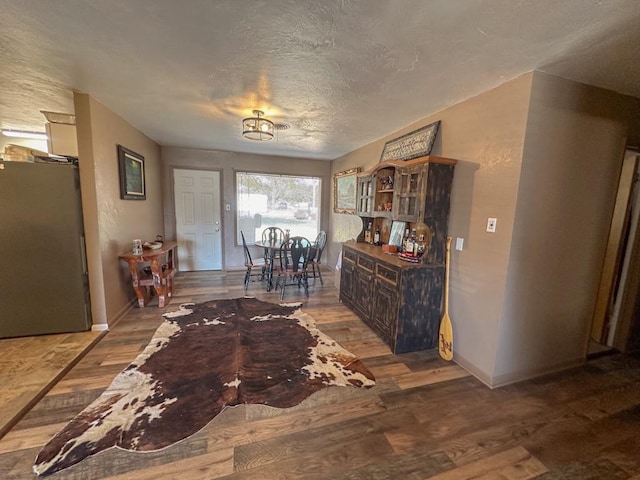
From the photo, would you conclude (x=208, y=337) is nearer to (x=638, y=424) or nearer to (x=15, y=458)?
(x=15, y=458)

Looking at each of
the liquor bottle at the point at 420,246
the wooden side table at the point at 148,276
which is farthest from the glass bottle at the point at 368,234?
the wooden side table at the point at 148,276

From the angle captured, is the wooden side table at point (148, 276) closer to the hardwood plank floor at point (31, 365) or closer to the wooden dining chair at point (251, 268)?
the hardwood plank floor at point (31, 365)

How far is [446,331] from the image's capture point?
2.45m

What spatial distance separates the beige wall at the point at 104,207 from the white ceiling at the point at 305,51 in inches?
12.6

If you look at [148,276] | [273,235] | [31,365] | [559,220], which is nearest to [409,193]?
[559,220]

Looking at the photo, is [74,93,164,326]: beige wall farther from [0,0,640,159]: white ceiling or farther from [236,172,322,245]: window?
[236,172,322,245]: window

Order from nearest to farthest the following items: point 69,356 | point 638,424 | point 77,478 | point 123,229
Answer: point 77,478
point 638,424
point 69,356
point 123,229

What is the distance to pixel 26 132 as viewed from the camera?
409 cm

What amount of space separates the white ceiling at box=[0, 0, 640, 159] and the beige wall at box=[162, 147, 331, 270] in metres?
2.14

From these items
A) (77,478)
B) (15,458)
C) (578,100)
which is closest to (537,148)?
(578,100)

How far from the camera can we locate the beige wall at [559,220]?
191 centimetres

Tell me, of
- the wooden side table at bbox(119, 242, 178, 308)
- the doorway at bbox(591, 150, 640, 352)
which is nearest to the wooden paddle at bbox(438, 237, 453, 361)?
the doorway at bbox(591, 150, 640, 352)

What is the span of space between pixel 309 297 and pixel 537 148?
313cm

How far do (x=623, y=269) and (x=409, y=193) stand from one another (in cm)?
231
